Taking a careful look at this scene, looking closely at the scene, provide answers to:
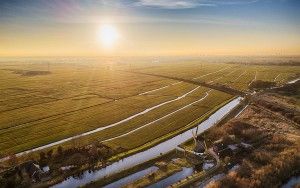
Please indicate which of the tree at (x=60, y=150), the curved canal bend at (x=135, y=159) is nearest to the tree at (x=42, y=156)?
the tree at (x=60, y=150)

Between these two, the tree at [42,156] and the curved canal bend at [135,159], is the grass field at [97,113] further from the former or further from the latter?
the tree at [42,156]

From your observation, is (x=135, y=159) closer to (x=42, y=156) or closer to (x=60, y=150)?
(x=60, y=150)

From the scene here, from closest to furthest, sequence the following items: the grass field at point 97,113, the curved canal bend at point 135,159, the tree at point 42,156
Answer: the curved canal bend at point 135,159 < the tree at point 42,156 < the grass field at point 97,113

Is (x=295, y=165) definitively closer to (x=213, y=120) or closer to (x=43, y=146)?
(x=213, y=120)

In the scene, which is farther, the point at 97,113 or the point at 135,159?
the point at 97,113

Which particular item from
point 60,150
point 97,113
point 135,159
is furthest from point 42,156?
point 97,113

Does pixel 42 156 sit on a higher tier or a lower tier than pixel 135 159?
higher

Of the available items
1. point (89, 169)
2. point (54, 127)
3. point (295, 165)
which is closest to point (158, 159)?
point (89, 169)

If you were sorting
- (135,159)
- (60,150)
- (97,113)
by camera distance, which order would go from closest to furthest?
(60,150) < (135,159) < (97,113)

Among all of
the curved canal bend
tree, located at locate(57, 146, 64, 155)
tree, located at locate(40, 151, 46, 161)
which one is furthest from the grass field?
tree, located at locate(57, 146, 64, 155)

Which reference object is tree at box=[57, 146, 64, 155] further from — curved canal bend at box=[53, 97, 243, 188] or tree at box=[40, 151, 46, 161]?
curved canal bend at box=[53, 97, 243, 188]

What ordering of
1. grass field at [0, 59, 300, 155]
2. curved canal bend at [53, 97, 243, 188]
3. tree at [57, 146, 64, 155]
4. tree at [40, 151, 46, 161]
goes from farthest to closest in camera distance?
grass field at [0, 59, 300, 155]
tree at [57, 146, 64, 155]
tree at [40, 151, 46, 161]
curved canal bend at [53, 97, 243, 188]
